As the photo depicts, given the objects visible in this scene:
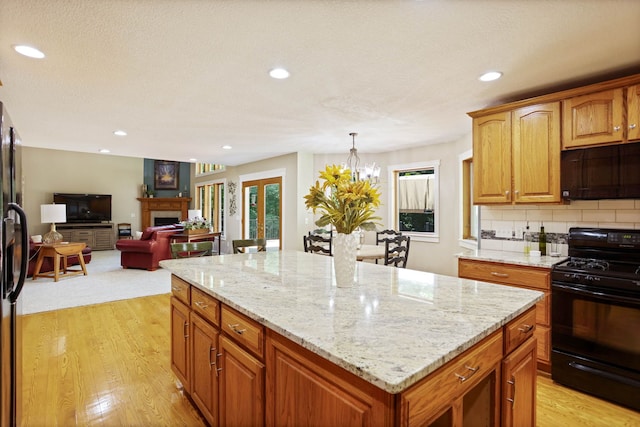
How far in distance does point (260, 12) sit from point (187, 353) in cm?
203

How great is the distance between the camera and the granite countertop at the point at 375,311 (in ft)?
3.02

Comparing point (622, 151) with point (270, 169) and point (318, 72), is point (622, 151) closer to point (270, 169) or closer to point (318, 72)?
point (318, 72)

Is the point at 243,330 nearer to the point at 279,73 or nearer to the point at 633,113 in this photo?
the point at 279,73

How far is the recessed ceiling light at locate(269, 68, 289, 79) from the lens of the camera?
2445mm

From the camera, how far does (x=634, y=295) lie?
6.84ft

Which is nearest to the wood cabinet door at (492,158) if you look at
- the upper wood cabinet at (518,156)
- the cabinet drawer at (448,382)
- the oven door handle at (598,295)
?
the upper wood cabinet at (518,156)

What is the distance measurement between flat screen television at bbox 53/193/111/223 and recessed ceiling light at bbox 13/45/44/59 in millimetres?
9210

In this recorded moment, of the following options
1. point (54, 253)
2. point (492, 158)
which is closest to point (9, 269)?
point (492, 158)

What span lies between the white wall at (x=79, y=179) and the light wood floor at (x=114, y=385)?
7668 millimetres

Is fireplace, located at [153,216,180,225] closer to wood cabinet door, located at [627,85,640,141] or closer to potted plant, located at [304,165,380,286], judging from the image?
potted plant, located at [304,165,380,286]

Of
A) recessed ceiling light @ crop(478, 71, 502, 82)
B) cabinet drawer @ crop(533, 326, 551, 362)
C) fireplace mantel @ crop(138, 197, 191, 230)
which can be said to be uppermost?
recessed ceiling light @ crop(478, 71, 502, 82)

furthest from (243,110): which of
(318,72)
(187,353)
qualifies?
(187,353)

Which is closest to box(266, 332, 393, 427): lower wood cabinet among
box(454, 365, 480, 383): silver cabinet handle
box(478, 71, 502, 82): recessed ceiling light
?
box(454, 365, 480, 383): silver cabinet handle

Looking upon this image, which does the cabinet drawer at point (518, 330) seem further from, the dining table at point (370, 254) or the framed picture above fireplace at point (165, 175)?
the framed picture above fireplace at point (165, 175)
